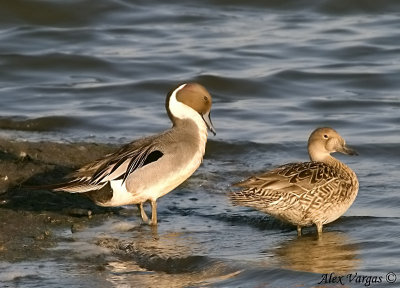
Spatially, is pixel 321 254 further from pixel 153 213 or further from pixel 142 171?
pixel 142 171

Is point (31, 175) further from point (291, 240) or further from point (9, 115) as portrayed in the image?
point (9, 115)

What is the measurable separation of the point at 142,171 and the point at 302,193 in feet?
3.83

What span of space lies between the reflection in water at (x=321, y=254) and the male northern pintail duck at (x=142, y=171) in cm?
100

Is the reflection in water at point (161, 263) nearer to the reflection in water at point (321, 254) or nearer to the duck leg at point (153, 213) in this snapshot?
the duck leg at point (153, 213)

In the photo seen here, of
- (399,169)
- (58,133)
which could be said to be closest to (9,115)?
(58,133)

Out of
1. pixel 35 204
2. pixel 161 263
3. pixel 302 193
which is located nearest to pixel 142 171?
pixel 35 204

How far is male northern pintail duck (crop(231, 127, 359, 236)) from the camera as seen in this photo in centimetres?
690

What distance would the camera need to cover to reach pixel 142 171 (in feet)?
24.0

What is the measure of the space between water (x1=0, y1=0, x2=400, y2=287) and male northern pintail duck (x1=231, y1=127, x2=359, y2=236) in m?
0.20

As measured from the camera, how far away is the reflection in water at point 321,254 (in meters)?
6.32

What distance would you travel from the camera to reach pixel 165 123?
11.1m

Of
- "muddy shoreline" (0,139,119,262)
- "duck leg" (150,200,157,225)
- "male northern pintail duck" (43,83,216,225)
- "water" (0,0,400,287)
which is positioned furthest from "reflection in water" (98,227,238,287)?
"muddy shoreline" (0,139,119,262)

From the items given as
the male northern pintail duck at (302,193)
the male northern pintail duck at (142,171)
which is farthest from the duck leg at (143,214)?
the male northern pintail duck at (302,193)

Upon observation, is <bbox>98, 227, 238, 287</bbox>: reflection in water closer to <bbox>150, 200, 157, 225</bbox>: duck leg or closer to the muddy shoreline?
<bbox>150, 200, 157, 225</bbox>: duck leg
